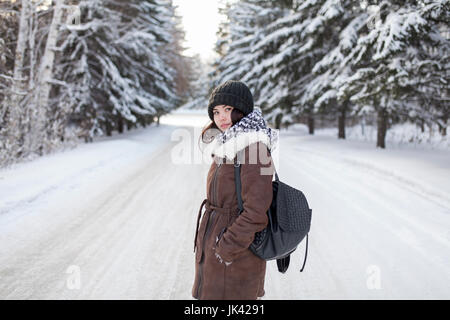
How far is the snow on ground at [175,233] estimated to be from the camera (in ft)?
10.7

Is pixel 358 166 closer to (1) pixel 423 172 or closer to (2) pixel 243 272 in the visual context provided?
(1) pixel 423 172

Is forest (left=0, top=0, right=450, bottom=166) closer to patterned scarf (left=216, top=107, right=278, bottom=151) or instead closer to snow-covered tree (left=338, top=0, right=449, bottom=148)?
snow-covered tree (left=338, top=0, right=449, bottom=148)

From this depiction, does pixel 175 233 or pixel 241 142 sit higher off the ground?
pixel 241 142

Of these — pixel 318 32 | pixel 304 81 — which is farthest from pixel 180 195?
pixel 304 81

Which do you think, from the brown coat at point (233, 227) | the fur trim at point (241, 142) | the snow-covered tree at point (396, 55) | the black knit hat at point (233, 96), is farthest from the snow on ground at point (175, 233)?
the snow-covered tree at point (396, 55)

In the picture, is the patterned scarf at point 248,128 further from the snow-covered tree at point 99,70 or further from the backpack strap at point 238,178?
the snow-covered tree at point 99,70

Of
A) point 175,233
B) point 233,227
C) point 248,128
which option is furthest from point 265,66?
point 233,227

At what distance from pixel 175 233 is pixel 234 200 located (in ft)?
9.50

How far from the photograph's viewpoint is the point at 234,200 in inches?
77.1

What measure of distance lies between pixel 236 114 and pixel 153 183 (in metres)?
6.05

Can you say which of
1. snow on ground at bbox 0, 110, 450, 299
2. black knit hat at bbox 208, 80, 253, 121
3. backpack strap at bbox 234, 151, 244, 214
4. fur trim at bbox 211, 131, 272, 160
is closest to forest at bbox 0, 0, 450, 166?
snow on ground at bbox 0, 110, 450, 299

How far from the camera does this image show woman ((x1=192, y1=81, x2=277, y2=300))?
5.96ft

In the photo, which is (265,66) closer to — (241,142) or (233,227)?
(241,142)

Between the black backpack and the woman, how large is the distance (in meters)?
0.07
